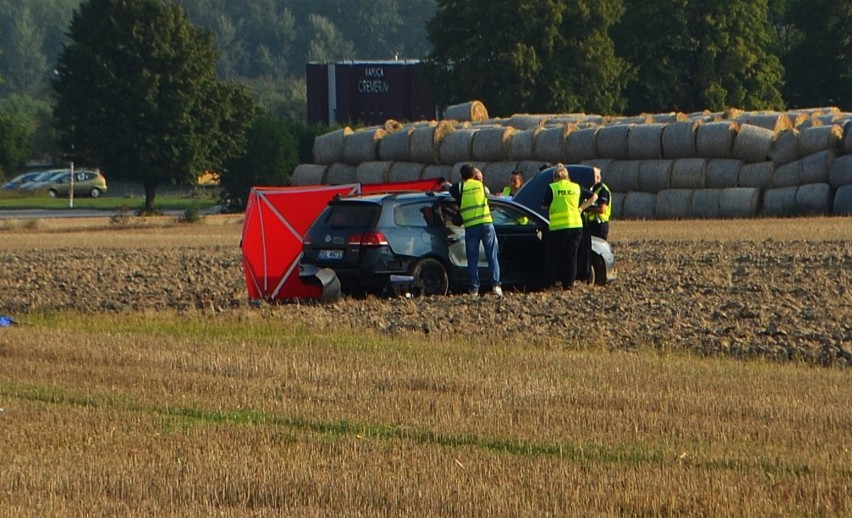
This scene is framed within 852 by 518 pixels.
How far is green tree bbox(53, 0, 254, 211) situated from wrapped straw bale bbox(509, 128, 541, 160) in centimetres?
2059

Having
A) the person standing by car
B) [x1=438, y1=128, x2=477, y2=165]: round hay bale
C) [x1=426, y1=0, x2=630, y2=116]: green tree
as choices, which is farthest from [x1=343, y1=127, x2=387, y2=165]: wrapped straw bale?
the person standing by car

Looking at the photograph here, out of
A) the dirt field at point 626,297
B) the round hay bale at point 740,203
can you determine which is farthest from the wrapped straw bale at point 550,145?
the dirt field at point 626,297

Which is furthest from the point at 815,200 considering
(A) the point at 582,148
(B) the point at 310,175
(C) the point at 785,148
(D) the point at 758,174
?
(B) the point at 310,175

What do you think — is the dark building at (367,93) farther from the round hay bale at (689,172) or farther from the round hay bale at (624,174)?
the round hay bale at (689,172)

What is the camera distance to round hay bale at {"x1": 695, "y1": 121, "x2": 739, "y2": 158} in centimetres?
3862

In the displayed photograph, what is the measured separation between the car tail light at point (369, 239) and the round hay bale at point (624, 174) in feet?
73.2

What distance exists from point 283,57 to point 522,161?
155 meters

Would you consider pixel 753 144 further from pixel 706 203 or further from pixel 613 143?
pixel 613 143

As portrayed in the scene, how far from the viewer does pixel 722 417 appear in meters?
10.9

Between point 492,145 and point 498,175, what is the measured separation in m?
1.05

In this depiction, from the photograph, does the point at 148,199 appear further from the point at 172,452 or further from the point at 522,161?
the point at 172,452

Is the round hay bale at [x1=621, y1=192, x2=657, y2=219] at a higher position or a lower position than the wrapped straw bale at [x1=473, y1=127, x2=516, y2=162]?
lower

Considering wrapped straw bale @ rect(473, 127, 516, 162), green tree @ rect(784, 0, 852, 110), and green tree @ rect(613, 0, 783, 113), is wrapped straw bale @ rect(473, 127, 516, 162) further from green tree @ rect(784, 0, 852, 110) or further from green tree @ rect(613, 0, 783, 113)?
green tree @ rect(784, 0, 852, 110)

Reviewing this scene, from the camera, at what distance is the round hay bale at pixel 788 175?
123 feet
